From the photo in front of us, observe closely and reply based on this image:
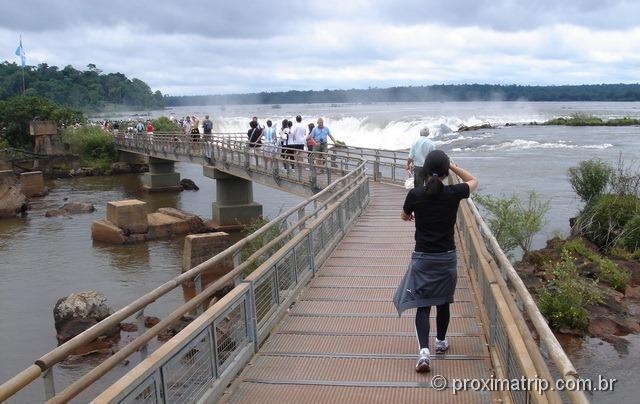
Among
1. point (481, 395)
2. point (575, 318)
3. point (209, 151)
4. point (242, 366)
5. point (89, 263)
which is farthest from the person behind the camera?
point (209, 151)

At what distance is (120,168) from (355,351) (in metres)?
48.7

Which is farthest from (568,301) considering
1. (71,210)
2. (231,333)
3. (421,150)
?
(71,210)

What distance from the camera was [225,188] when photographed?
29875 mm

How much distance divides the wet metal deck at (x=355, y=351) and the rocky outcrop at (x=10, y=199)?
27.6m

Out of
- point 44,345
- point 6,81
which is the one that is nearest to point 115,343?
point 44,345

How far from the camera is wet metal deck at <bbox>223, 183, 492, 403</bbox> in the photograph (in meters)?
5.32

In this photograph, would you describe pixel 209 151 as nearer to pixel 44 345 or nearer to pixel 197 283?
pixel 44 345

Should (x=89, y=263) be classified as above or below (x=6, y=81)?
below

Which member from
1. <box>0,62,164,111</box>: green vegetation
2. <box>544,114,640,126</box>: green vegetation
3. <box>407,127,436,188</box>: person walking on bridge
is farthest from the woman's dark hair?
Answer: <box>0,62,164,111</box>: green vegetation

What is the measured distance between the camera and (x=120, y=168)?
171 feet

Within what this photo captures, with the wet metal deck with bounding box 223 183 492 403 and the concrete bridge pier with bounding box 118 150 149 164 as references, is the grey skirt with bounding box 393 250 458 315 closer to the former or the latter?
the wet metal deck with bounding box 223 183 492 403

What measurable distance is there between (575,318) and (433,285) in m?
9.18

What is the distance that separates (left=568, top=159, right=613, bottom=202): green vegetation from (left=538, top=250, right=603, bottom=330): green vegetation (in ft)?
35.3

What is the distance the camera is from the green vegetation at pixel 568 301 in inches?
531
